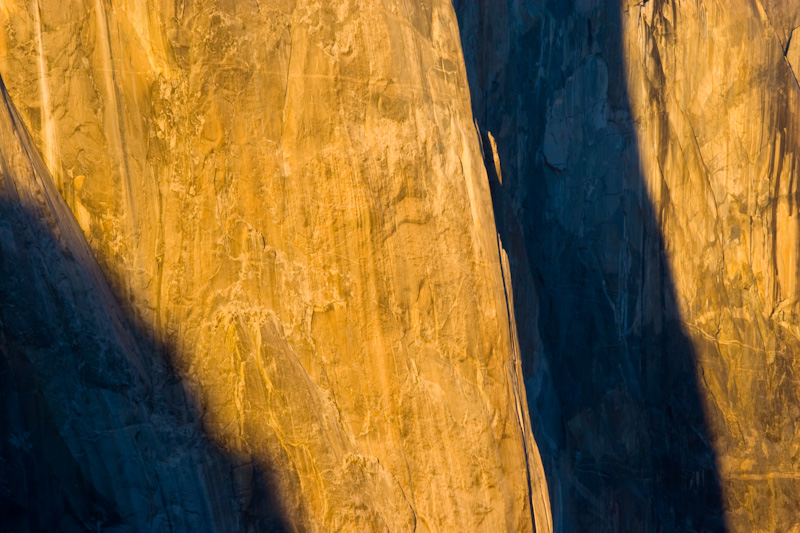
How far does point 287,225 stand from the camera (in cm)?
561

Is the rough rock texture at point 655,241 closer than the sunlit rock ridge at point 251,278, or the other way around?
the sunlit rock ridge at point 251,278

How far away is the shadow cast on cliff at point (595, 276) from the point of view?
10648mm

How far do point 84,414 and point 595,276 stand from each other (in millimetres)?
7510

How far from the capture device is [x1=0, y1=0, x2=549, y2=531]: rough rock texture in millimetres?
5504

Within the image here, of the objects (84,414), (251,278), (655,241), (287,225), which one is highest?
(287,225)

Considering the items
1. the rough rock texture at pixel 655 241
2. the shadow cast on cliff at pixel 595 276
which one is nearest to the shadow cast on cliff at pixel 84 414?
the shadow cast on cliff at pixel 595 276

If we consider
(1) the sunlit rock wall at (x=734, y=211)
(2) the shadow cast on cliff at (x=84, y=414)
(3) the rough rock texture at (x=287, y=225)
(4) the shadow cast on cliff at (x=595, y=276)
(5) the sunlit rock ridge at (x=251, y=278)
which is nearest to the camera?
(2) the shadow cast on cliff at (x=84, y=414)

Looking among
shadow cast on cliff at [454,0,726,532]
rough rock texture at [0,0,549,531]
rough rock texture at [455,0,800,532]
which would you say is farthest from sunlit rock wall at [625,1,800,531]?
rough rock texture at [0,0,549,531]

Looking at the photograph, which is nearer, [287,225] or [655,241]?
[287,225]

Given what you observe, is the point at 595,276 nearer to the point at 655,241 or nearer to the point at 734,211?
the point at 655,241

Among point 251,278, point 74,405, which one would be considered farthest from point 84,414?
point 251,278

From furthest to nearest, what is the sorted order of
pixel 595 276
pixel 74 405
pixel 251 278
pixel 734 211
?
pixel 734 211
pixel 595 276
pixel 251 278
pixel 74 405

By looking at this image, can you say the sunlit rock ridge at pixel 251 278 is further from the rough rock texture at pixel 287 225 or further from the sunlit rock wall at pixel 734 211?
the sunlit rock wall at pixel 734 211

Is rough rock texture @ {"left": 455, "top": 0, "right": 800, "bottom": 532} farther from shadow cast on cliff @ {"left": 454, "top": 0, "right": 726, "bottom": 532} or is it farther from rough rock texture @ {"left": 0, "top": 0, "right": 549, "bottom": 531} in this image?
rough rock texture @ {"left": 0, "top": 0, "right": 549, "bottom": 531}
